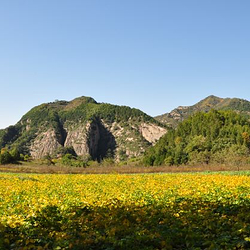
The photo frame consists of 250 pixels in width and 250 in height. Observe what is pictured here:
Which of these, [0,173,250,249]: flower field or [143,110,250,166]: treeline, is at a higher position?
[143,110,250,166]: treeline

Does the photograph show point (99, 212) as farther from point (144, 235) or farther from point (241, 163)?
point (241, 163)

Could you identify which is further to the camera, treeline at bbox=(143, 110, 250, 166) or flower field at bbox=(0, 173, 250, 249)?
treeline at bbox=(143, 110, 250, 166)

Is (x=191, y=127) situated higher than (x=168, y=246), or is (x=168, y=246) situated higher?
(x=191, y=127)

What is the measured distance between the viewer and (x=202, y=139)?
115500mm

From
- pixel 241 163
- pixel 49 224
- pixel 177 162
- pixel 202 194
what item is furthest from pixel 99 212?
pixel 177 162

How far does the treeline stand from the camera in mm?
104938

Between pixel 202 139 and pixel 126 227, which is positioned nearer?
pixel 126 227

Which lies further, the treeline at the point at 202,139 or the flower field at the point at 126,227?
the treeline at the point at 202,139

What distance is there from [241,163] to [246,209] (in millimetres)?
54362

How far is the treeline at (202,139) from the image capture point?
10494 cm

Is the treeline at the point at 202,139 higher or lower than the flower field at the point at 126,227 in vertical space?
higher

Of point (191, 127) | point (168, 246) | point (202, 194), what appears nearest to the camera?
point (168, 246)

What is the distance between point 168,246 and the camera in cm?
693

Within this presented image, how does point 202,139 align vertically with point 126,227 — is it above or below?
above
